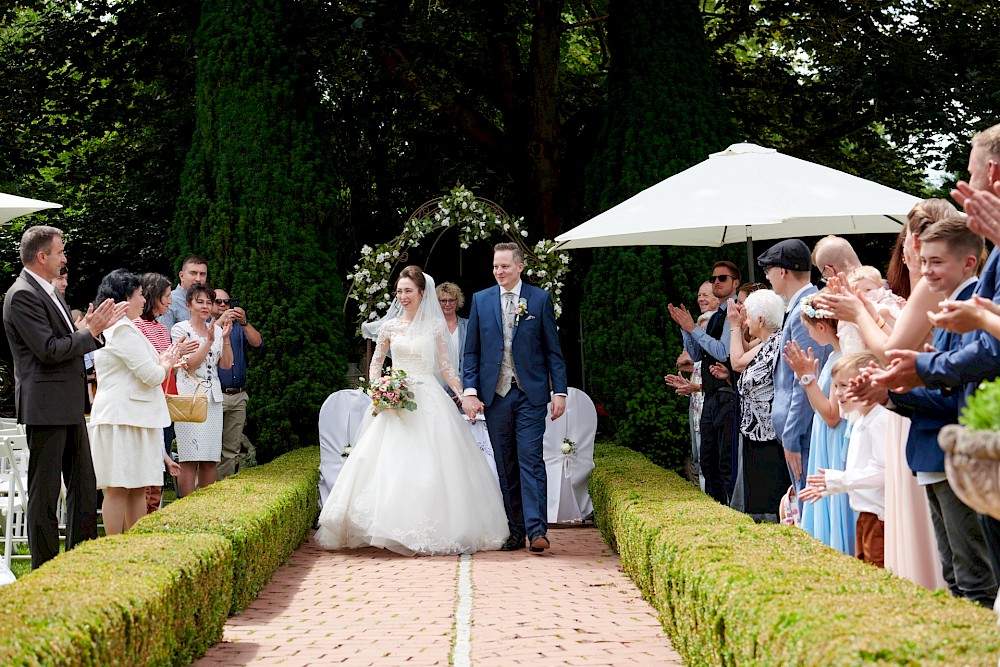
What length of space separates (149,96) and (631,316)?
767cm

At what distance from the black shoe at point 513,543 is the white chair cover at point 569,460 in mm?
1525

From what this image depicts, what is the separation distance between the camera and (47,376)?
6422 millimetres

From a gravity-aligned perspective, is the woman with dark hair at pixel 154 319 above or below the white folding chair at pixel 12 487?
above

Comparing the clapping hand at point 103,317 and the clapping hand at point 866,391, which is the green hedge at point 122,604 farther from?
the clapping hand at point 866,391

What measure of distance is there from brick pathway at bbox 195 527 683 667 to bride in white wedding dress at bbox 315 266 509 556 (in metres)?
0.21

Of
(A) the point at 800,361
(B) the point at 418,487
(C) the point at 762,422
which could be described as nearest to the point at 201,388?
(B) the point at 418,487

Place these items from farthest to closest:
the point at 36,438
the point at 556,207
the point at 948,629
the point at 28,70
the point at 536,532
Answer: the point at 28,70, the point at 556,207, the point at 536,532, the point at 36,438, the point at 948,629

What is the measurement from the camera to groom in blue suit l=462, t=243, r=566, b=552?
8461mm

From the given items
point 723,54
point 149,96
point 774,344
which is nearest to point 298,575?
point 774,344

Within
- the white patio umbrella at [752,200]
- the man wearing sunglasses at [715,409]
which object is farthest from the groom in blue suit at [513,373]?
the man wearing sunglasses at [715,409]

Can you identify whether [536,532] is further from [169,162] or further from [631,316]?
[169,162]

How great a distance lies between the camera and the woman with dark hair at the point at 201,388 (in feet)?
28.8

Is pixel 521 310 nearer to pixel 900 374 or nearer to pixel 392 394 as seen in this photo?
pixel 392 394

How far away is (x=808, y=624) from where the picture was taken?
126 inches
